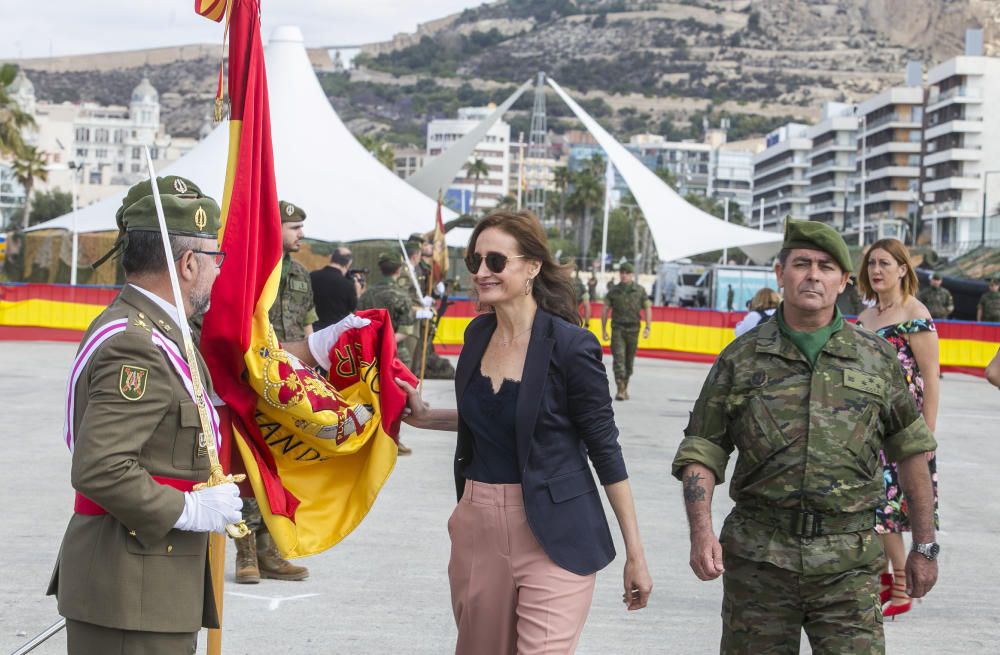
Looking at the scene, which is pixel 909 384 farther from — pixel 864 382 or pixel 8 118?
pixel 8 118

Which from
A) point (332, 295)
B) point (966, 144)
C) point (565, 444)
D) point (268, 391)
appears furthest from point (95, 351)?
point (966, 144)

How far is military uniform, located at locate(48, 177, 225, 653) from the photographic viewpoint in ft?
10.4

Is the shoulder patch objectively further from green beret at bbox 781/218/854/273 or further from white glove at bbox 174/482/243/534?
white glove at bbox 174/482/243/534

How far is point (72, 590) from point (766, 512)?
2067 millimetres

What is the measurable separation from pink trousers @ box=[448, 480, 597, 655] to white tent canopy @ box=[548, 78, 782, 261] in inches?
1123

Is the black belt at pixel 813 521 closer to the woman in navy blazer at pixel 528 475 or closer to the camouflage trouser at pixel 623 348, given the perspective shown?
the woman in navy blazer at pixel 528 475

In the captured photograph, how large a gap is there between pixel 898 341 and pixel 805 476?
278 centimetres

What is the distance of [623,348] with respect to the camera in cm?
1870

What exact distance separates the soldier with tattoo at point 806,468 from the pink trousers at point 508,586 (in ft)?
1.43

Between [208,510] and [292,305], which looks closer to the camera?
[208,510]

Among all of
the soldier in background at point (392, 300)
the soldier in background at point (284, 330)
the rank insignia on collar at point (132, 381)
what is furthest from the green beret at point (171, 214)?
the soldier in background at point (392, 300)

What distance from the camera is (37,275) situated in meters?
35.8

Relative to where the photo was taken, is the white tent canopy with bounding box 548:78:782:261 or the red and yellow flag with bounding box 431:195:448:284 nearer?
the red and yellow flag with bounding box 431:195:448:284

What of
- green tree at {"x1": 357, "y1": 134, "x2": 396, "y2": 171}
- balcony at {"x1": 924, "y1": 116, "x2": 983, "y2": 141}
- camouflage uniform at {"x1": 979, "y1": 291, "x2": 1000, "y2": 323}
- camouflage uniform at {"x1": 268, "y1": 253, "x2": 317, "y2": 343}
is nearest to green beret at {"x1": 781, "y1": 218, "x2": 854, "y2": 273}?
camouflage uniform at {"x1": 268, "y1": 253, "x2": 317, "y2": 343}
